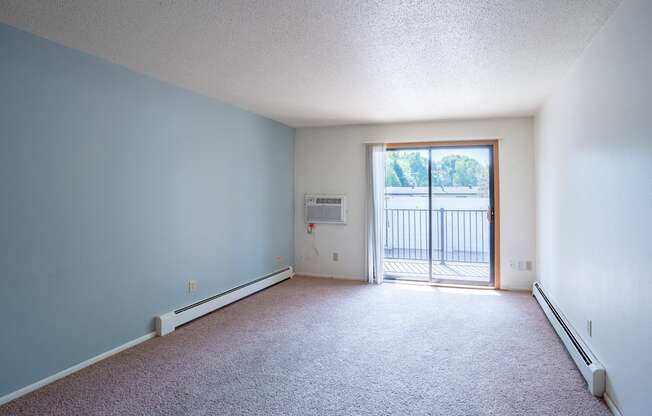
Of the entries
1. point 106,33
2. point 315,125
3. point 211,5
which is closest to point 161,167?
point 106,33

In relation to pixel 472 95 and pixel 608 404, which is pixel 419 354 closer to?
pixel 608 404

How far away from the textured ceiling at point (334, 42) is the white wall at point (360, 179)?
103cm

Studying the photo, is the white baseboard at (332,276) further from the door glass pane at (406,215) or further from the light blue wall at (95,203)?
the light blue wall at (95,203)

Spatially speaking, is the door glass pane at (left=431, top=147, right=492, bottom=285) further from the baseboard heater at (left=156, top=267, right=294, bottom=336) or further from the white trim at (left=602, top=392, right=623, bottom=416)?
the white trim at (left=602, top=392, right=623, bottom=416)

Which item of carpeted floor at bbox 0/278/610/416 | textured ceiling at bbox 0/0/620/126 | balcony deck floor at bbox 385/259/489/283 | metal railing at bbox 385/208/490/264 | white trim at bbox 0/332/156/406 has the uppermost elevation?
textured ceiling at bbox 0/0/620/126

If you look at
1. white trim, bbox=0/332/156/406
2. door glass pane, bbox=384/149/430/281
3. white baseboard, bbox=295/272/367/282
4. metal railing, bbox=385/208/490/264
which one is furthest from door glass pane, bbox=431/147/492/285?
white trim, bbox=0/332/156/406

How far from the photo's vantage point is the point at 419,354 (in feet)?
8.82

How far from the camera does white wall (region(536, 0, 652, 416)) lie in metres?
1.61

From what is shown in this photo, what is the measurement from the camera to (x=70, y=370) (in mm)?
2359

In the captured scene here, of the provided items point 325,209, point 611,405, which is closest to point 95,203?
point 325,209

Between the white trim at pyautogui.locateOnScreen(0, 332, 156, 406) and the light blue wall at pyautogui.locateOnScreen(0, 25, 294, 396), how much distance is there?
3 cm

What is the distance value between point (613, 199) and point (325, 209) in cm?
364

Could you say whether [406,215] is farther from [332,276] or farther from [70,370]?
[70,370]

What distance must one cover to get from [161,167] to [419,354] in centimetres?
270
